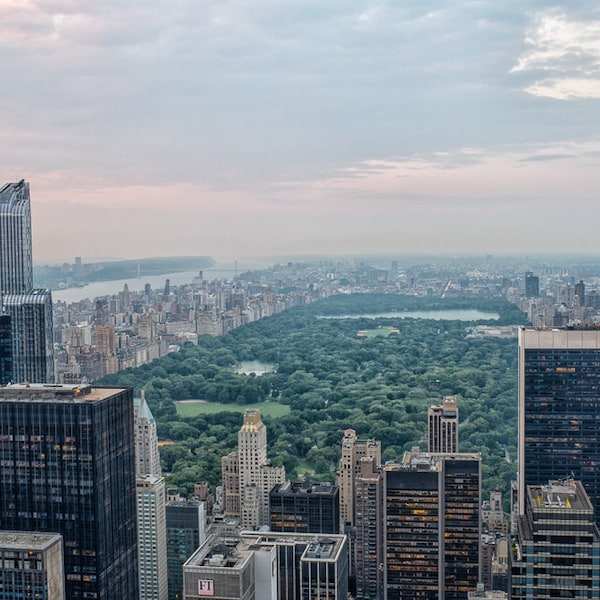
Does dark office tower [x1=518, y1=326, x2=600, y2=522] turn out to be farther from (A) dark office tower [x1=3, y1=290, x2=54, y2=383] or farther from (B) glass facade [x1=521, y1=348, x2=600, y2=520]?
(A) dark office tower [x1=3, y1=290, x2=54, y2=383]

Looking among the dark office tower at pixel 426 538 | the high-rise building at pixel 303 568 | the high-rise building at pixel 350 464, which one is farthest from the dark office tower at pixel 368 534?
the high-rise building at pixel 303 568

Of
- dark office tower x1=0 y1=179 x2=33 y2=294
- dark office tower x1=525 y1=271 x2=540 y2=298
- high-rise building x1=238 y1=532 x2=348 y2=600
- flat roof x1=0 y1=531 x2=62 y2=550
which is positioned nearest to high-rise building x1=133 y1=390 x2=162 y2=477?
dark office tower x1=0 y1=179 x2=33 y2=294

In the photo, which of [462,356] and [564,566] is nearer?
[564,566]

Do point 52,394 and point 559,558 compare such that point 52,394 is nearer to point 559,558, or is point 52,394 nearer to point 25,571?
point 25,571

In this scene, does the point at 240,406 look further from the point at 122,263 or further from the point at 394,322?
the point at 394,322

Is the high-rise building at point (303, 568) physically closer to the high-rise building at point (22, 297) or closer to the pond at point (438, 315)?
the high-rise building at point (22, 297)

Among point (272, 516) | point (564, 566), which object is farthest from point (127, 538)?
point (564, 566)
